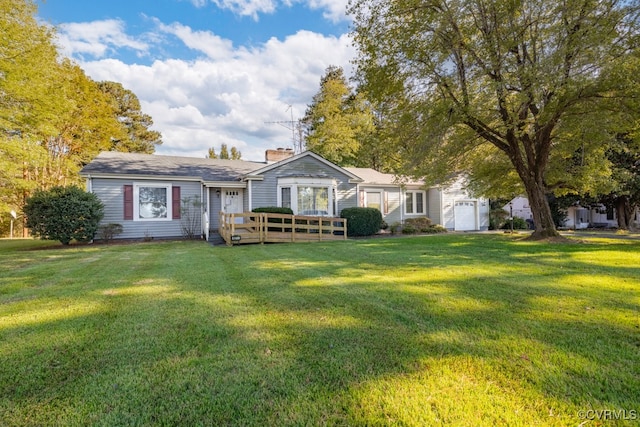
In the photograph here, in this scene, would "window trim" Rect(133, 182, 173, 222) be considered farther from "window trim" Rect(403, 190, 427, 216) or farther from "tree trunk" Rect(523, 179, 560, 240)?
"tree trunk" Rect(523, 179, 560, 240)

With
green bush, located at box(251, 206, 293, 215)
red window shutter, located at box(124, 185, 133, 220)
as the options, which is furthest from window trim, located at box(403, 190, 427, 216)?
red window shutter, located at box(124, 185, 133, 220)

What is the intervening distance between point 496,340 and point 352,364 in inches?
57.6

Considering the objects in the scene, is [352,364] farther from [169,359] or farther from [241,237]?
[241,237]

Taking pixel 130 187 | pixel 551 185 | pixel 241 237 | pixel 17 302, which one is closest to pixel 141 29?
pixel 130 187

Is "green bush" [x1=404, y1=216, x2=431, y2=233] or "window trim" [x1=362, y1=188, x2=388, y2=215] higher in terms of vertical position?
"window trim" [x1=362, y1=188, x2=388, y2=215]

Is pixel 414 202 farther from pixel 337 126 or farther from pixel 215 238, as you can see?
pixel 215 238

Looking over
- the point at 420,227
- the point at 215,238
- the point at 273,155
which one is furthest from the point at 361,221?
the point at 273,155

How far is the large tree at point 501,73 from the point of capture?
8.79 m

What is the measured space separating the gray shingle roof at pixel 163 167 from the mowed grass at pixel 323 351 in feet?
30.9

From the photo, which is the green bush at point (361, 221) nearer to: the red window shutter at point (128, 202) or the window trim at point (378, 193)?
the window trim at point (378, 193)

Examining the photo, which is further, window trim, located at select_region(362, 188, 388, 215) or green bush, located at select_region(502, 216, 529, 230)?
green bush, located at select_region(502, 216, 529, 230)

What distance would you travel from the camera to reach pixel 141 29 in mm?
13453

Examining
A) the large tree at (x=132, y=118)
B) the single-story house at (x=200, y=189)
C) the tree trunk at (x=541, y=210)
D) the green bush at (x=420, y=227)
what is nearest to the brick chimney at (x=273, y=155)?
the single-story house at (x=200, y=189)

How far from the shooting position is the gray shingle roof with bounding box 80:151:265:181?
1360cm
